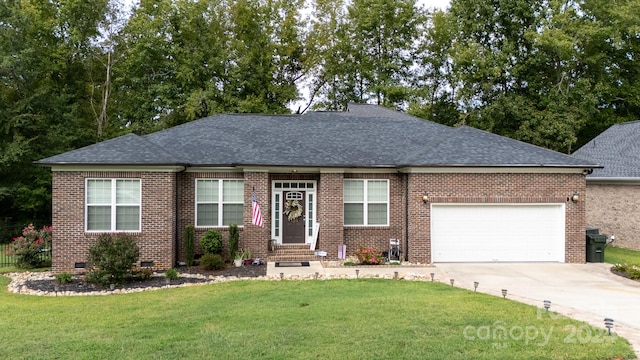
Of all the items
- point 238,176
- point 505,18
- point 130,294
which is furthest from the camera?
point 505,18

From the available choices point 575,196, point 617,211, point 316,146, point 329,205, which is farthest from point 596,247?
point 316,146

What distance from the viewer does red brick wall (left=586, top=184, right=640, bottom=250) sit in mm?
17672

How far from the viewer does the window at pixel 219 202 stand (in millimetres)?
14141

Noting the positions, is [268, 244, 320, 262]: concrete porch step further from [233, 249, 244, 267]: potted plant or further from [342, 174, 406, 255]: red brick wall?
[342, 174, 406, 255]: red brick wall

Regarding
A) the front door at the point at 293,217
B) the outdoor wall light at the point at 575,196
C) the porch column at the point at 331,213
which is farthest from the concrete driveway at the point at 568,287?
the front door at the point at 293,217

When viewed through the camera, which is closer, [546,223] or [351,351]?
[351,351]

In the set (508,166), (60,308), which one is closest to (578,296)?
(508,166)

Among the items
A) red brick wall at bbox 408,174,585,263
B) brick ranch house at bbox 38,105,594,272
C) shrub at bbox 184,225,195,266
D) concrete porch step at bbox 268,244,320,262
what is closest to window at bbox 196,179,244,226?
brick ranch house at bbox 38,105,594,272

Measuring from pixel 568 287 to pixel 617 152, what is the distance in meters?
13.7

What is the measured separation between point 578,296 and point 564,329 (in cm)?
306

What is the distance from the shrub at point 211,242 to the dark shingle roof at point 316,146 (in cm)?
230

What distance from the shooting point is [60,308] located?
27.9 ft

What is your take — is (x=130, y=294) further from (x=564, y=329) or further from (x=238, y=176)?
(x=564, y=329)

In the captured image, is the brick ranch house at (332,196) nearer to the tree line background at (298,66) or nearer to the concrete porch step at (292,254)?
the concrete porch step at (292,254)
